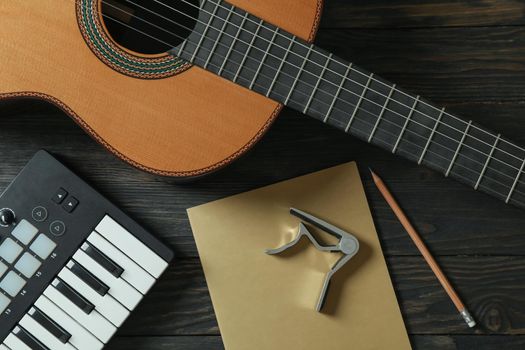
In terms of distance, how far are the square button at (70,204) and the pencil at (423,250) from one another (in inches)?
17.0

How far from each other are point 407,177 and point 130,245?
0.42m

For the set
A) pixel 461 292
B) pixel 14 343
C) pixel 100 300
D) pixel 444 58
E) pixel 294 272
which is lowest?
pixel 14 343

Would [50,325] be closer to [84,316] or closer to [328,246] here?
[84,316]

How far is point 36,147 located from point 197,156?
0.28 m

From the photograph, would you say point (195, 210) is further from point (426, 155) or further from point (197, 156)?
point (426, 155)

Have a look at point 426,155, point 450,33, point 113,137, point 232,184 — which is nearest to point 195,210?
point 232,184

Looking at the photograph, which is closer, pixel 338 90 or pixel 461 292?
pixel 338 90

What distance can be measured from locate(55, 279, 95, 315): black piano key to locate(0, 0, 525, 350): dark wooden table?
8 centimetres

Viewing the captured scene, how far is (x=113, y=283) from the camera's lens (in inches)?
34.4

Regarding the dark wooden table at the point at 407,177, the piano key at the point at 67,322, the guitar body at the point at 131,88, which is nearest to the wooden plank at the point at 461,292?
the dark wooden table at the point at 407,177

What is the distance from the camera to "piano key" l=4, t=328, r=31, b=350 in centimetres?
86

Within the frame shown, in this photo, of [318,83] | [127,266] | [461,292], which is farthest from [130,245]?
[461,292]

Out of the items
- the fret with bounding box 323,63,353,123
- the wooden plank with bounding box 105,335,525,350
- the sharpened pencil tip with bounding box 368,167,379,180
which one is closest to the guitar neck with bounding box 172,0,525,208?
the fret with bounding box 323,63,353,123

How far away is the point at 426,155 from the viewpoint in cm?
79
